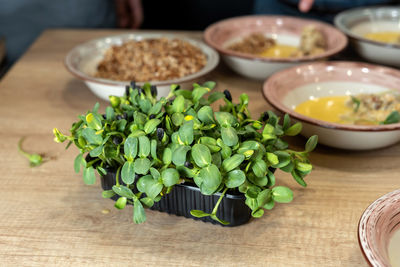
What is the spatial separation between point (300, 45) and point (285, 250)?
2.51ft

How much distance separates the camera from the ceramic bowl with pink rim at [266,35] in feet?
3.53

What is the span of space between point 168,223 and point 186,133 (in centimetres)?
16

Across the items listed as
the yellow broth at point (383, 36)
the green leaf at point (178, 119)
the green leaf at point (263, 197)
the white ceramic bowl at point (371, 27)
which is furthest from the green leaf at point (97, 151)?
the yellow broth at point (383, 36)

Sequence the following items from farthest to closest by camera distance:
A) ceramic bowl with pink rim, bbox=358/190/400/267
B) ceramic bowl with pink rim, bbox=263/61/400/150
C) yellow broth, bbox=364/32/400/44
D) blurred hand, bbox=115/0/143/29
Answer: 1. blurred hand, bbox=115/0/143/29
2. yellow broth, bbox=364/32/400/44
3. ceramic bowl with pink rim, bbox=263/61/400/150
4. ceramic bowl with pink rim, bbox=358/190/400/267

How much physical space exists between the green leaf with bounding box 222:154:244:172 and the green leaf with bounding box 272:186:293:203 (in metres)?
0.06

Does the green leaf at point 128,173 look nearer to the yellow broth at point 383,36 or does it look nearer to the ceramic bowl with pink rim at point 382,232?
the ceramic bowl with pink rim at point 382,232

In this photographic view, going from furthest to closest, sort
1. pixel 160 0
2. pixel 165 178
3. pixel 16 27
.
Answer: pixel 160 0 → pixel 16 27 → pixel 165 178

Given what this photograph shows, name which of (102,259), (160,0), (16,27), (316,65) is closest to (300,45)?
(316,65)

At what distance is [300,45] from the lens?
126 centimetres

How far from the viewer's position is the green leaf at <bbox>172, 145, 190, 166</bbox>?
567 millimetres

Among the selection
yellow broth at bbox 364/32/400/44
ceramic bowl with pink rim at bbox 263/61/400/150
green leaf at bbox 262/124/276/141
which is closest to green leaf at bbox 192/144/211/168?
green leaf at bbox 262/124/276/141

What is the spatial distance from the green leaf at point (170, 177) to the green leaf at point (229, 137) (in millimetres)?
73

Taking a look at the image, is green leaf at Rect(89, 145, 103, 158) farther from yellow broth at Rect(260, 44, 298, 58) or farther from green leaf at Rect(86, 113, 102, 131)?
yellow broth at Rect(260, 44, 298, 58)

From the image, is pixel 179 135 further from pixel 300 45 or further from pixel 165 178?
pixel 300 45
